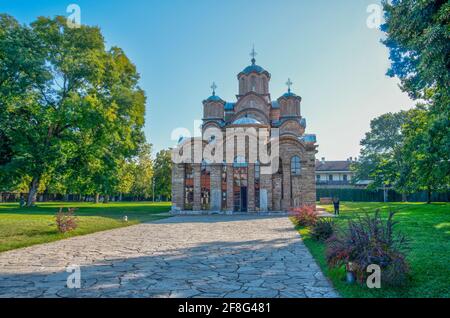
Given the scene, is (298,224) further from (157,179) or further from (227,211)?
(157,179)

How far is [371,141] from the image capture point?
41.8 m

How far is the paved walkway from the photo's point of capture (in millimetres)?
5137

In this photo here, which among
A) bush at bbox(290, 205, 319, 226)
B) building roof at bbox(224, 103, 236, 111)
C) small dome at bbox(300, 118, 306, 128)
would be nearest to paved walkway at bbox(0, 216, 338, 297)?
bush at bbox(290, 205, 319, 226)

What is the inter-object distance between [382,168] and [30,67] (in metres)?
34.0

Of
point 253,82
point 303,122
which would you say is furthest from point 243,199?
point 253,82

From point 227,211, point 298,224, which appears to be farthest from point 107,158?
point 298,224

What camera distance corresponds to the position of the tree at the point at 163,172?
2126 inches

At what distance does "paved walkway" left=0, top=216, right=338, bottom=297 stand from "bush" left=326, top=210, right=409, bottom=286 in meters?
0.58

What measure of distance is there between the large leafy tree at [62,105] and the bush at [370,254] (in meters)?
20.0

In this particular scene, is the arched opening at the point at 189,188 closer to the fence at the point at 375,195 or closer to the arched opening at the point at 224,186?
the arched opening at the point at 224,186

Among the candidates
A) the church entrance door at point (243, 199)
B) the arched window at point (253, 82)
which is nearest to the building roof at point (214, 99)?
the arched window at point (253, 82)

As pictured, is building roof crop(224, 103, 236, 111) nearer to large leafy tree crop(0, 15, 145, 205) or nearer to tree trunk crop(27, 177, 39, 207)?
large leafy tree crop(0, 15, 145, 205)
